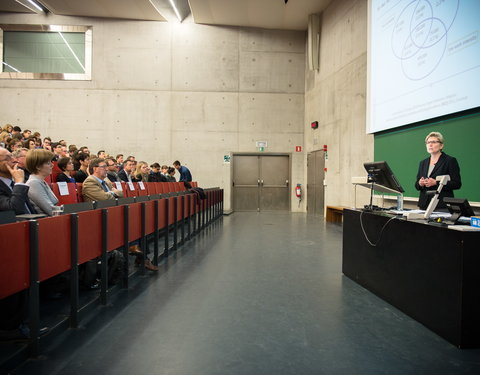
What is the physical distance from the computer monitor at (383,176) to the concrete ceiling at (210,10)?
7.83 meters

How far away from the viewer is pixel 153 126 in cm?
1111

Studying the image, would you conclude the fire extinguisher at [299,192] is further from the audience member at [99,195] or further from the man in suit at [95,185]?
the man in suit at [95,185]

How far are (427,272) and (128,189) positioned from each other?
4.61m

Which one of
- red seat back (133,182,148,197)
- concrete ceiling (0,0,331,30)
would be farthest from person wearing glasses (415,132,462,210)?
concrete ceiling (0,0,331,30)

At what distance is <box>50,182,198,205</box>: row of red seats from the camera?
3782 millimetres

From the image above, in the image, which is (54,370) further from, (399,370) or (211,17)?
(211,17)

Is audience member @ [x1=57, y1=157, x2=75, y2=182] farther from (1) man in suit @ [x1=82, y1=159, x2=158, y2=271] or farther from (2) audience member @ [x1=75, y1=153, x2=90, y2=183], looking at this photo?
(2) audience member @ [x1=75, y1=153, x2=90, y2=183]

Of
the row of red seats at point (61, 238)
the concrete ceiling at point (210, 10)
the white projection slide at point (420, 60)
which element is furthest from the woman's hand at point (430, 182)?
the concrete ceiling at point (210, 10)

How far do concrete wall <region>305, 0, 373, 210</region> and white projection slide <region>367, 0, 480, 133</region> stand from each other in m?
1.27

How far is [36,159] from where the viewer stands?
2.76 meters

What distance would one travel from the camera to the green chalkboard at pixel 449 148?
408 centimetres

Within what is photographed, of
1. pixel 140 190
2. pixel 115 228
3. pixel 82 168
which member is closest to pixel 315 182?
pixel 140 190

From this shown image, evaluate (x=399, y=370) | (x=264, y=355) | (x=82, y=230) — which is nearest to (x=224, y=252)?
(x=82, y=230)

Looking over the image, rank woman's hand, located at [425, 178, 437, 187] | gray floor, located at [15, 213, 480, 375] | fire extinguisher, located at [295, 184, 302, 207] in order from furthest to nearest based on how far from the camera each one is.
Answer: fire extinguisher, located at [295, 184, 302, 207], woman's hand, located at [425, 178, 437, 187], gray floor, located at [15, 213, 480, 375]
